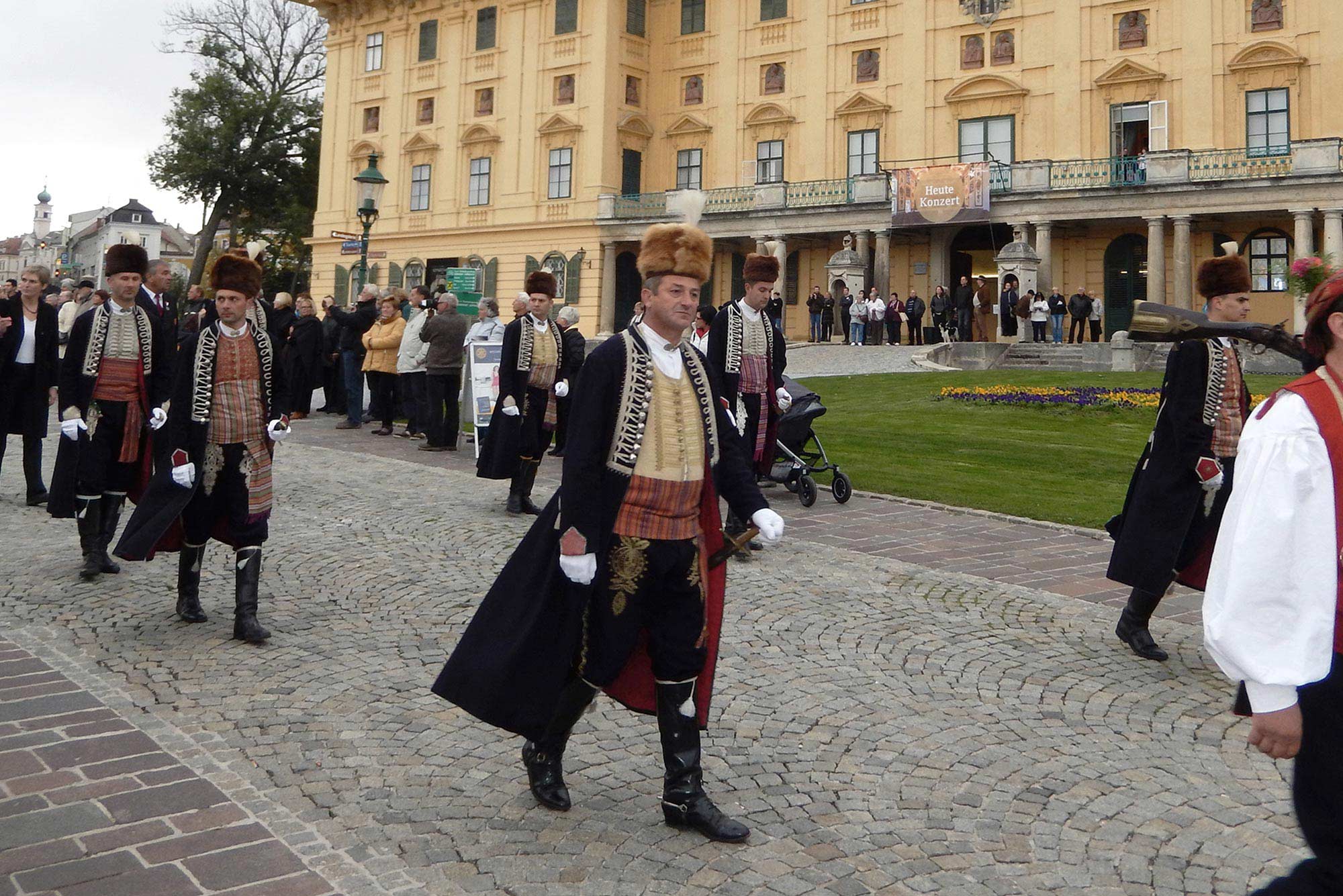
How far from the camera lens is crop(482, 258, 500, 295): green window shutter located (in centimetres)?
4278

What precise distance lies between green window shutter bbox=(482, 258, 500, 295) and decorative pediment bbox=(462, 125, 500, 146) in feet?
14.7

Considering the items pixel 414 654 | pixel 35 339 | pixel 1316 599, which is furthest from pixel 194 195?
pixel 1316 599

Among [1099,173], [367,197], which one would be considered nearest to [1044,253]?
[1099,173]

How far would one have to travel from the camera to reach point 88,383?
24.8 ft

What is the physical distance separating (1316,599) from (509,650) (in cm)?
242

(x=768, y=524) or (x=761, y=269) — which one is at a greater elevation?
(x=761, y=269)

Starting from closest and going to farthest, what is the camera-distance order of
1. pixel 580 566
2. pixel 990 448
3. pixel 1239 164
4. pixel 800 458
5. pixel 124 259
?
pixel 580 566
pixel 124 259
pixel 800 458
pixel 990 448
pixel 1239 164

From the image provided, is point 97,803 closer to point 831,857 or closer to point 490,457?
point 831,857

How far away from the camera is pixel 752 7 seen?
127ft

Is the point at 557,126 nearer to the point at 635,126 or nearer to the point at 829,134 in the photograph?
the point at 635,126

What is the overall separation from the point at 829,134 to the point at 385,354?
24.1 meters

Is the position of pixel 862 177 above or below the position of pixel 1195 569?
above

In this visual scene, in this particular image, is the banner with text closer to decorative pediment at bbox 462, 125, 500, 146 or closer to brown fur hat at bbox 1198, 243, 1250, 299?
decorative pediment at bbox 462, 125, 500, 146

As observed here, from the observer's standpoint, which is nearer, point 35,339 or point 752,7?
point 35,339
